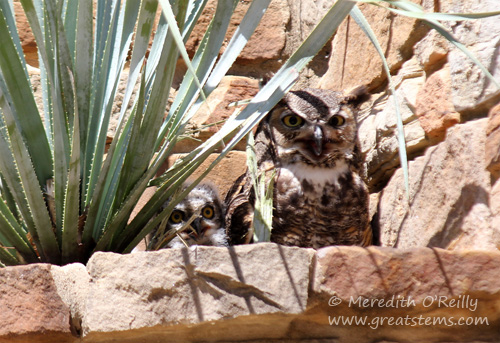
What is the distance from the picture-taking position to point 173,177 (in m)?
1.79

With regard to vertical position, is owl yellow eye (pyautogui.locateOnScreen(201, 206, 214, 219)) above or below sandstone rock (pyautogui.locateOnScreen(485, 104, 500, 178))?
below

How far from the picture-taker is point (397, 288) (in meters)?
1.57

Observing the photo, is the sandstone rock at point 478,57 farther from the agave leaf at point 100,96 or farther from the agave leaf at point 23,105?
the agave leaf at point 23,105

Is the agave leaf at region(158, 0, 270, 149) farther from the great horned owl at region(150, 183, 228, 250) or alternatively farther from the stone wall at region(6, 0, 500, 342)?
the great horned owl at region(150, 183, 228, 250)

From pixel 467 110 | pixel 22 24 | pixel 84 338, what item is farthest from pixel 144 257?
pixel 22 24

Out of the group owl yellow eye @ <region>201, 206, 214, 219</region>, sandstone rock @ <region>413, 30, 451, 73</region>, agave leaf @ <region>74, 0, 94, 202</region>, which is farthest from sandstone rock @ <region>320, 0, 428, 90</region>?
agave leaf @ <region>74, 0, 94, 202</region>

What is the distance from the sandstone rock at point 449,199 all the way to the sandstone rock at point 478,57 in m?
0.08

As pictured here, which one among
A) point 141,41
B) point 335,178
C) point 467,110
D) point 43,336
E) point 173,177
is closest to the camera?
point 43,336

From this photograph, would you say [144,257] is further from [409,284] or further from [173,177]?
[409,284]

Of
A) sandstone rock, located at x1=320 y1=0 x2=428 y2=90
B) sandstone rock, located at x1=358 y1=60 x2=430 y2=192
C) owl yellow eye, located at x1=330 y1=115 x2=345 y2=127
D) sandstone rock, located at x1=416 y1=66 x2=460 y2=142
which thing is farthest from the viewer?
owl yellow eye, located at x1=330 y1=115 x2=345 y2=127

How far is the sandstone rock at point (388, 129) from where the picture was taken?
2377mm

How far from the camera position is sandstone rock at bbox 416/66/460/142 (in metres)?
2.15

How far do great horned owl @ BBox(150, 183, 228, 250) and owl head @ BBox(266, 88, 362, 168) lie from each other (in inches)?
19.8

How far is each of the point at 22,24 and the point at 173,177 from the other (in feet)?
4.87
